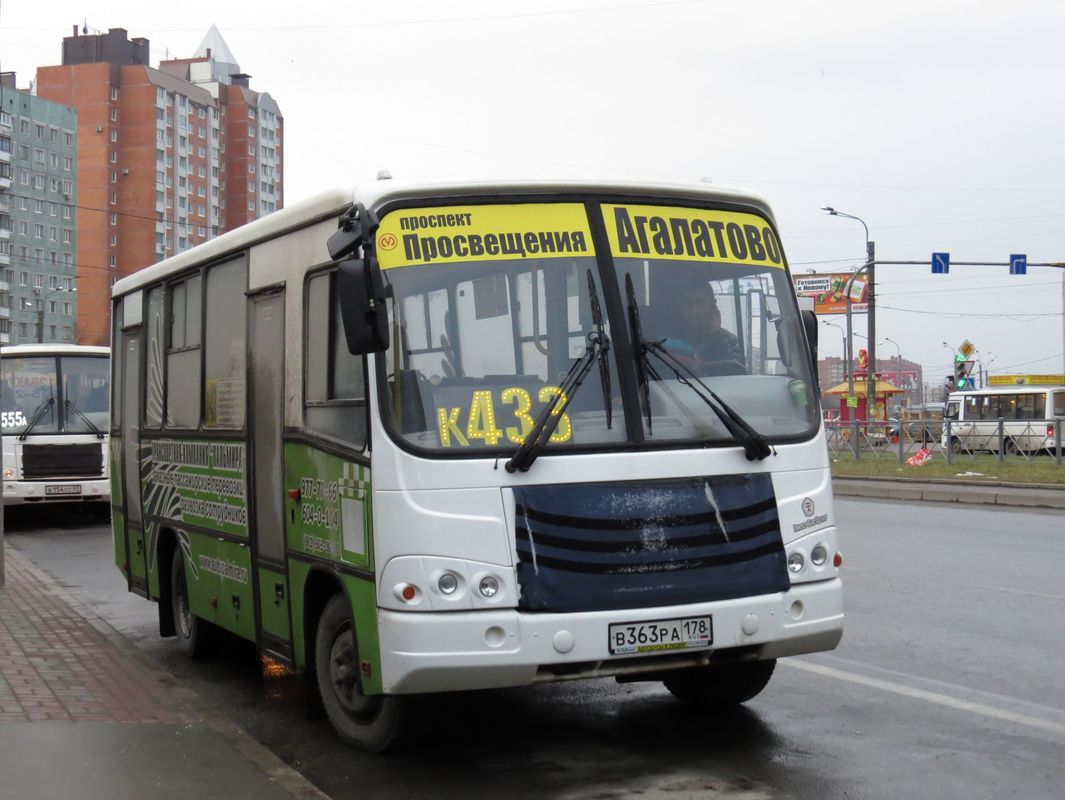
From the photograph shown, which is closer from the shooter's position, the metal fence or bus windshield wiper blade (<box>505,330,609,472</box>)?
bus windshield wiper blade (<box>505,330,609,472</box>)

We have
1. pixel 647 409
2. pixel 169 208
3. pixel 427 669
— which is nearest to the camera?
pixel 427 669

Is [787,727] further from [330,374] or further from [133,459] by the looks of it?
[133,459]

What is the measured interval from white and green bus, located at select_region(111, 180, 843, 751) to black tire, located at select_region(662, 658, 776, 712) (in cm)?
1

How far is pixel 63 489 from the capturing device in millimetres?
21984

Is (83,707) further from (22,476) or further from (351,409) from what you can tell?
(22,476)

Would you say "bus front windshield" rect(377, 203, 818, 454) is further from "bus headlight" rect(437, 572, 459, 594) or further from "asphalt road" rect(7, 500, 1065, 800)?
"asphalt road" rect(7, 500, 1065, 800)

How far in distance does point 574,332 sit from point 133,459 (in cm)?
540

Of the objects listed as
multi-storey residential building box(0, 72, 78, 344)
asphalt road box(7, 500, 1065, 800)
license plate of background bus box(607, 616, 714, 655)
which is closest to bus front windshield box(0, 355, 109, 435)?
asphalt road box(7, 500, 1065, 800)

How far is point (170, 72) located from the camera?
472 ft

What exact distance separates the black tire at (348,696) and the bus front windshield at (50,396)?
1602cm

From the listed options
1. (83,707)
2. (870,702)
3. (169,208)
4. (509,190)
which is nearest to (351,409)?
(509,190)

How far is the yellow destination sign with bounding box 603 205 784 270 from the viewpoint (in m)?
6.78

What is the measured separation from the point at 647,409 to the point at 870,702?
239cm

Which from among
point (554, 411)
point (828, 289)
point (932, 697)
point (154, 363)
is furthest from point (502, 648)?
point (828, 289)
